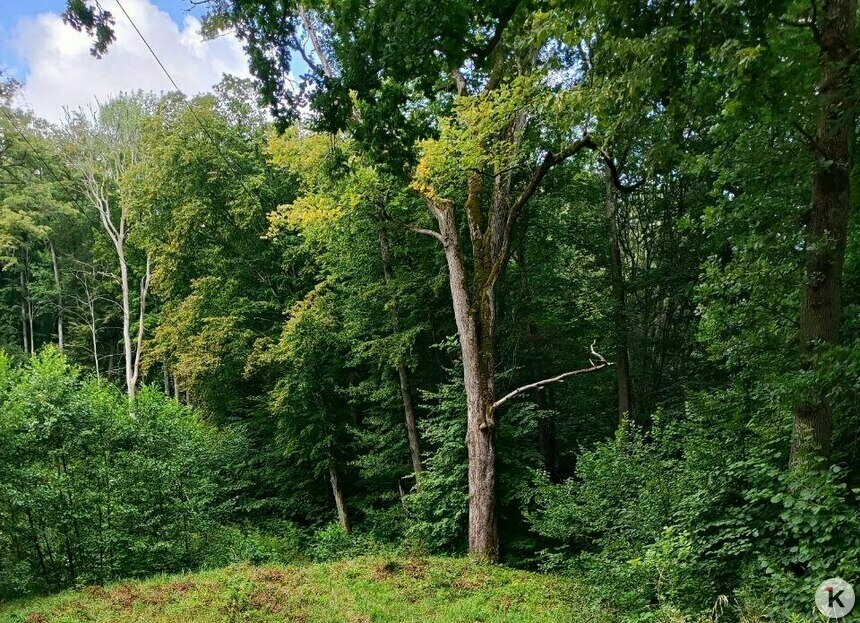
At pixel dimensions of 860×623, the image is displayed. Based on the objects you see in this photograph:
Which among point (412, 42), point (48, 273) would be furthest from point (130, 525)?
point (48, 273)

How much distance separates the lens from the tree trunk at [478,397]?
342 inches

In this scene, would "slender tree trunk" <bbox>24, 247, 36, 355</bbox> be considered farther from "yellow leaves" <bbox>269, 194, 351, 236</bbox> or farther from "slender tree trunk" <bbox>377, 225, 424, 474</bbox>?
"slender tree trunk" <bbox>377, 225, 424, 474</bbox>

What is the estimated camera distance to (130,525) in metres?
9.79

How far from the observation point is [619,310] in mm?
12812

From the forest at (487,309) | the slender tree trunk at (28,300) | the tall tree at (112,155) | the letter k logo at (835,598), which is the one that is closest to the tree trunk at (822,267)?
the forest at (487,309)

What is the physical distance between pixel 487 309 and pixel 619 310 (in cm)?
525

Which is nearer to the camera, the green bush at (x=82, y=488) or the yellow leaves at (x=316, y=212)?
the green bush at (x=82, y=488)

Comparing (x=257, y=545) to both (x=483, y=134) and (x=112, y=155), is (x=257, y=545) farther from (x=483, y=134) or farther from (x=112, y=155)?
(x=112, y=155)

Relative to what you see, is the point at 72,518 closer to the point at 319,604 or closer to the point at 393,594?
the point at 319,604

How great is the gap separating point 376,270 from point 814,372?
10.3 meters

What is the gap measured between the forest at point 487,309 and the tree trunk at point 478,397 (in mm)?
49

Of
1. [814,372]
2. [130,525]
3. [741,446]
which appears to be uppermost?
[814,372]

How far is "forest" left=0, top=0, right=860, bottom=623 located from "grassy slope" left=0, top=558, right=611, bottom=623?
86 centimetres

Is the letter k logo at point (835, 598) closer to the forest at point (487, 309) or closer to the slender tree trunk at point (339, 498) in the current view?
the forest at point (487, 309)
